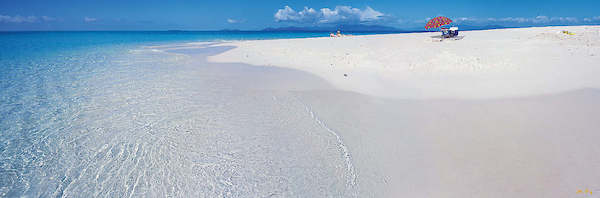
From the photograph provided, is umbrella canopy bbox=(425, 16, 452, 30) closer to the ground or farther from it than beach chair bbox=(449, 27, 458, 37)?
farther from it

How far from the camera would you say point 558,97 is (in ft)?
25.5

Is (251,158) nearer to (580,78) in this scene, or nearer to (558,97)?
(558,97)

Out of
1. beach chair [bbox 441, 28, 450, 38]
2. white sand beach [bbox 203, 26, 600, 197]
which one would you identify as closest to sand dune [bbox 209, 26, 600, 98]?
white sand beach [bbox 203, 26, 600, 197]

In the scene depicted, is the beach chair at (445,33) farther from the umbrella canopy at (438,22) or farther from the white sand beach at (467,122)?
the white sand beach at (467,122)

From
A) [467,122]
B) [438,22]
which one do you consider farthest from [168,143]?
[438,22]

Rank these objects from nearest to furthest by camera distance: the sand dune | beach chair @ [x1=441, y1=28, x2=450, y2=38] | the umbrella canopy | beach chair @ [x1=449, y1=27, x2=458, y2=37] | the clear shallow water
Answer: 1. the clear shallow water
2. the sand dune
3. the umbrella canopy
4. beach chair @ [x1=449, y1=27, x2=458, y2=37]
5. beach chair @ [x1=441, y1=28, x2=450, y2=38]

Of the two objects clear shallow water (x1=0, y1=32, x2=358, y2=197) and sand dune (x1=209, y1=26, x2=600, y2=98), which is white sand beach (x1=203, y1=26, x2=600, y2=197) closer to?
sand dune (x1=209, y1=26, x2=600, y2=98)

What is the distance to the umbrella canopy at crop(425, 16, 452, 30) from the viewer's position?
19.0 metres

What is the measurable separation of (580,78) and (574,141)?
21.1ft

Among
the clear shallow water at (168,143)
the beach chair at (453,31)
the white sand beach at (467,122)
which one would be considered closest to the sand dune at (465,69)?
the white sand beach at (467,122)

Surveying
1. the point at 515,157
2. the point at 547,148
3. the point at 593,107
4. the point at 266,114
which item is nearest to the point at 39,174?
the point at 266,114

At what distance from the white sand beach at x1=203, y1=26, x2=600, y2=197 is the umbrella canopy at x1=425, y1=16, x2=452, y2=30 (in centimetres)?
709

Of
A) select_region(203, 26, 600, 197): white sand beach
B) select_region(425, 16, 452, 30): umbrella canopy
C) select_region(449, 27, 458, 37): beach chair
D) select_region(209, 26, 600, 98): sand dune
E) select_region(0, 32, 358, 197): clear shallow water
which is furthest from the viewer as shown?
select_region(449, 27, 458, 37): beach chair

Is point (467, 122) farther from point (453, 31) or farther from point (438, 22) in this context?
point (453, 31)
